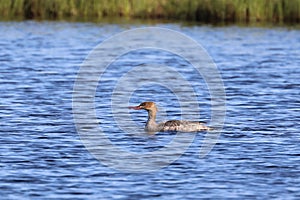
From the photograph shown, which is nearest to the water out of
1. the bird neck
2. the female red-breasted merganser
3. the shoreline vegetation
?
the female red-breasted merganser

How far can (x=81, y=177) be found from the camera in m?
11.9

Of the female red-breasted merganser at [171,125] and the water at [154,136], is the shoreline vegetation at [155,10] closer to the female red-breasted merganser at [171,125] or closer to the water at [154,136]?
the water at [154,136]

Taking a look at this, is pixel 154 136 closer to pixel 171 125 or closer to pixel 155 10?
pixel 171 125

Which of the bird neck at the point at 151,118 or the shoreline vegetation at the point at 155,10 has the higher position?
the bird neck at the point at 151,118

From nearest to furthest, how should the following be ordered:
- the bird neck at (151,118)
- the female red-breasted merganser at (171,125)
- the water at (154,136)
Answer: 1. the water at (154,136)
2. the female red-breasted merganser at (171,125)
3. the bird neck at (151,118)

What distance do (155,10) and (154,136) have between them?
1924 centimetres

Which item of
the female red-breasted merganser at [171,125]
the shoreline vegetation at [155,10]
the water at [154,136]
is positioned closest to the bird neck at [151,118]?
the female red-breasted merganser at [171,125]

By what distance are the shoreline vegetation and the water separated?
3927 mm

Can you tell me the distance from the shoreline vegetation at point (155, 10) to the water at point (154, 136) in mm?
3927

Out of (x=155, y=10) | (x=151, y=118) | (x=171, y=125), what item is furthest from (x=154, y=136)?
(x=155, y=10)

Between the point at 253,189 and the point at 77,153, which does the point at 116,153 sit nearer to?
the point at 77,153

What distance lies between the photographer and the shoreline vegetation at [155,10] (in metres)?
32.9

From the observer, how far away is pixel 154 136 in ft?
50.4

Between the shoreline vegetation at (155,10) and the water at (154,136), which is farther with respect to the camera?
the shoreline vegetation at (155,10)
